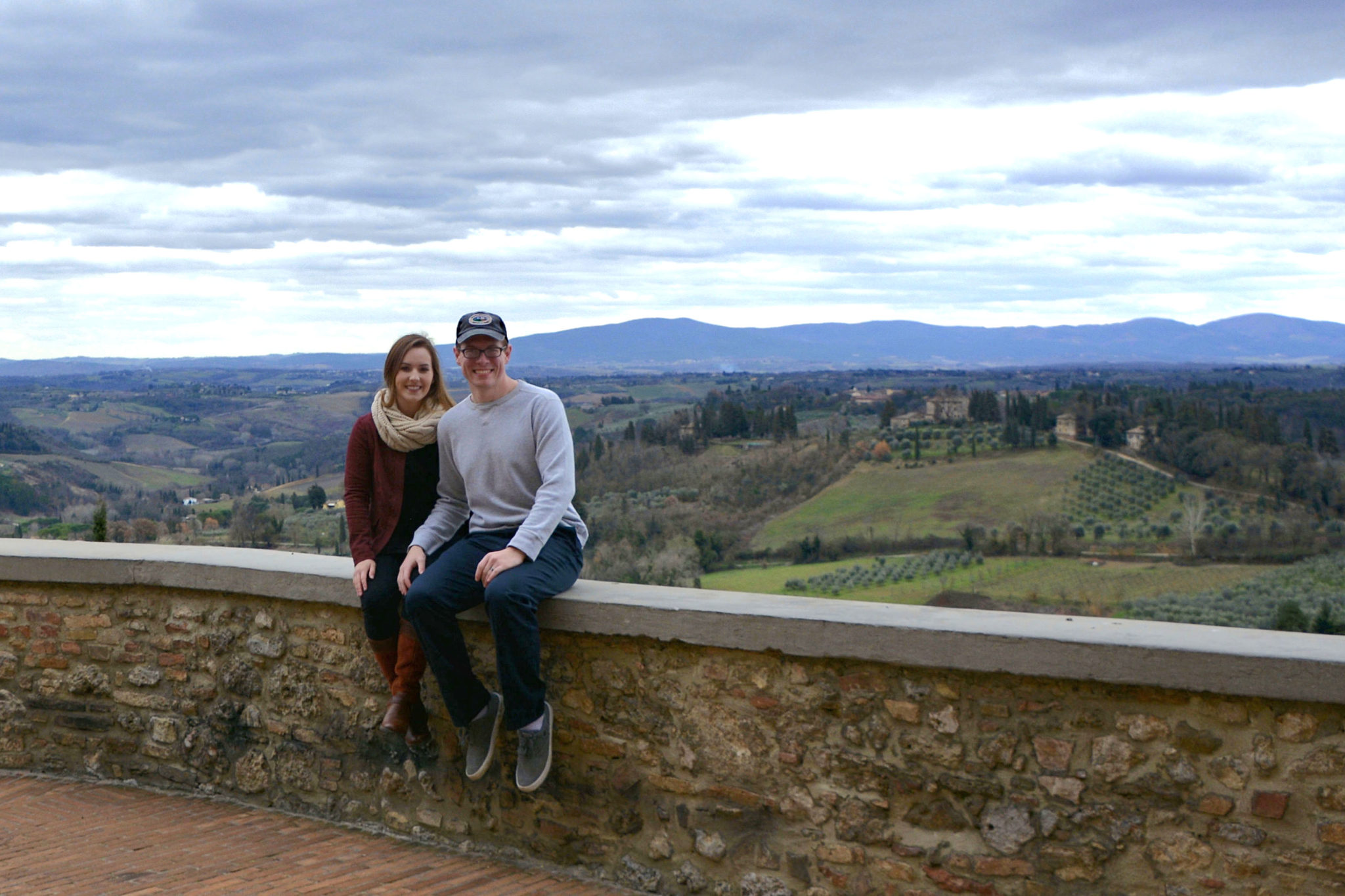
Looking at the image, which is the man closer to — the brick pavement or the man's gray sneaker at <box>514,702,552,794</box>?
the man's gray sneaker at <box>514,702,552,794</box>

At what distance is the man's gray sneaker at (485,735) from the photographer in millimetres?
3469

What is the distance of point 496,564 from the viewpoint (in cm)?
318

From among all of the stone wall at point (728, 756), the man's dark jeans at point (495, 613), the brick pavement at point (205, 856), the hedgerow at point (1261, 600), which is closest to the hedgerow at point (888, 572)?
the hedgerow at point (1261, 600)

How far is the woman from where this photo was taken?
11.7 ft

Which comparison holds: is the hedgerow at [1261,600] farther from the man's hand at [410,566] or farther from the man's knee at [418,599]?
the man's knee at [418,599]

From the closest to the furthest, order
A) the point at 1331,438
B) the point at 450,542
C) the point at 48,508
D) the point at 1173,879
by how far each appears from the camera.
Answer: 1. the point at 1173,879
2. the point at 450,542
3. the point at 48,508
4. the point at 1331,438

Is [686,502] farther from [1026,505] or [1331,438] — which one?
[1331,438]

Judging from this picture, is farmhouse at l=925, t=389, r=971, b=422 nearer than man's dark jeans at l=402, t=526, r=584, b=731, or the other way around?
man's dark jeans at l=402, t=526, r=584, b=731

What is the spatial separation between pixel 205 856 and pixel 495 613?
1.34m

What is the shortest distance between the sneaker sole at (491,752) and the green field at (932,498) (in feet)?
187

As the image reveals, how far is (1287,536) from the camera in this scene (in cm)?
6034

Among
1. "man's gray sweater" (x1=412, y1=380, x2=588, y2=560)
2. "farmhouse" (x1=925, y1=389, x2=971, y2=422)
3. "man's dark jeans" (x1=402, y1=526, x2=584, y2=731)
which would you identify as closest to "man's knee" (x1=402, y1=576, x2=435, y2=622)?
"man's dark jeans" (x1=402, y1=526, x2=584, y2=731)

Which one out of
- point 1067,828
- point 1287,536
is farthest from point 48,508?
point 1287,536

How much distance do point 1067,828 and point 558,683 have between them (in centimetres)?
153
